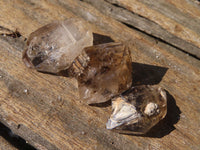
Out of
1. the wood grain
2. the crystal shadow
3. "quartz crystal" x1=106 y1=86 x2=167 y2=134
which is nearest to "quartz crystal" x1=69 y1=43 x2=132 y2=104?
"quartz crystal" x1=106 y1=86 x2=167 y2=134

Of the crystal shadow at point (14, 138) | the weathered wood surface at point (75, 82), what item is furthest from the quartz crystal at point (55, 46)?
the crystal shadow at point (14, 138)

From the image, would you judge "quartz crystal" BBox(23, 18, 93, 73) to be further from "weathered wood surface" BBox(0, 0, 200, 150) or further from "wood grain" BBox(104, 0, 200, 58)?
"wood grain" BBox(104, 0, 200, 58)

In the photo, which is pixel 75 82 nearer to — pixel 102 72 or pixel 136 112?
pixel 102 72

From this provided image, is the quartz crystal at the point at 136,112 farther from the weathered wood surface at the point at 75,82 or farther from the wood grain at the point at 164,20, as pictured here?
the wood grain at the point at 164,20

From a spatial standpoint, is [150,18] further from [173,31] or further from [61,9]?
[61,9]

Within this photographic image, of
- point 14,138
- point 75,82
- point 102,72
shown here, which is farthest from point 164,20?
point 14,138

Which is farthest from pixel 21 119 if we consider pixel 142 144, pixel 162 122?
pixel 162 122
